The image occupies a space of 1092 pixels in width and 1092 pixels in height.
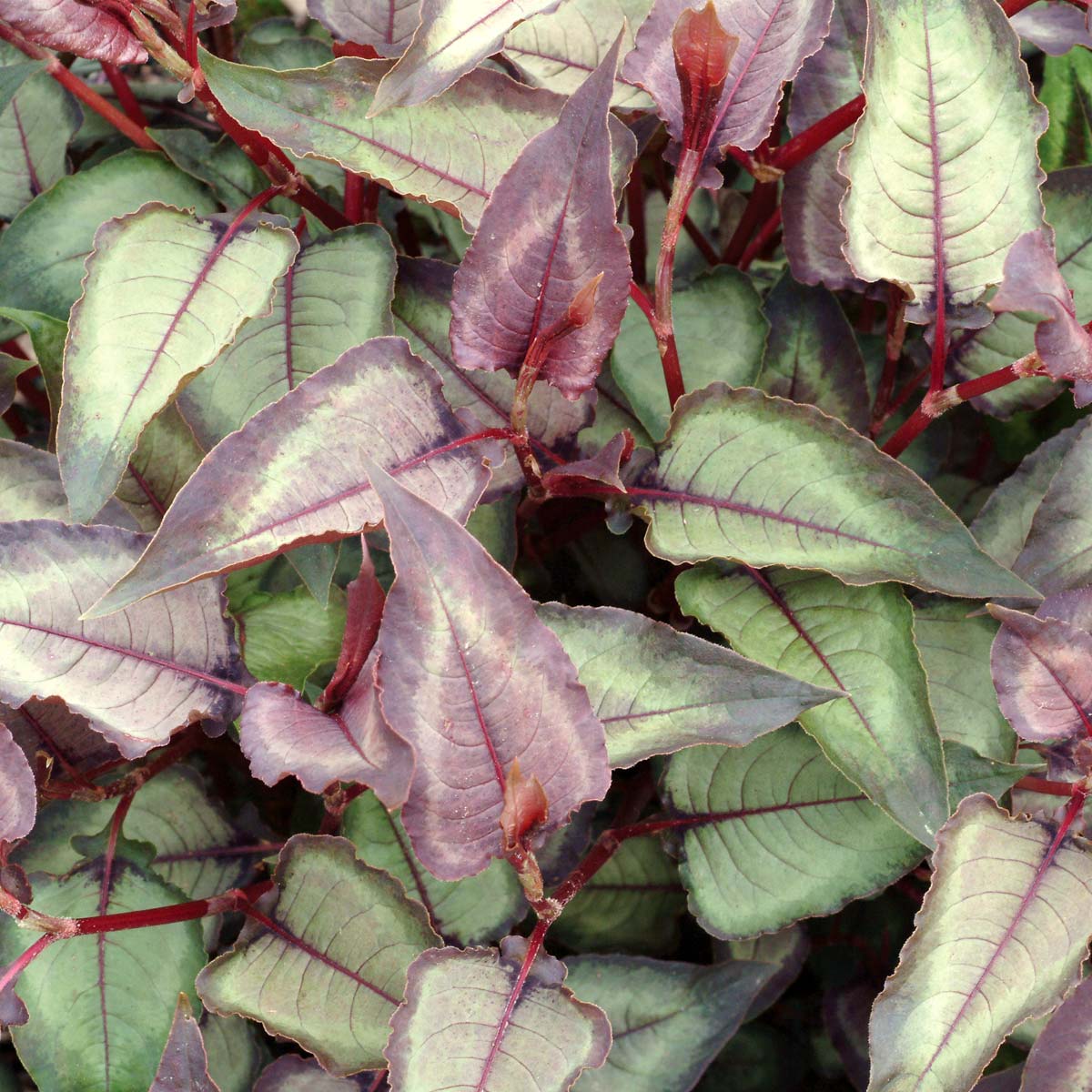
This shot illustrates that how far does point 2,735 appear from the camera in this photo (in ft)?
2.13

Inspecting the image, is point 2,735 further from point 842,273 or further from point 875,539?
point 842,273

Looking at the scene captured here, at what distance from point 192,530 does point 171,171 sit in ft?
1.44

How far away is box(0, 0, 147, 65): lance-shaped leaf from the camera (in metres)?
0.71

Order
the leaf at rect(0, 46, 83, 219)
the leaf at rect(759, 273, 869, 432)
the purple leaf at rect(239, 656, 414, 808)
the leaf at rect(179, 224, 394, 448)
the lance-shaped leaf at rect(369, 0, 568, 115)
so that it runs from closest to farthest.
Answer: the purple leaf at rect(239, 656, 414, 808), the lance-shaped leaf at rect(369, 0, 568, 115), the leaf at rect(179, 224, 394, 448), the leaf at rect(759, 273, 869, 432), the leaf at rect(0, 46, 83, 219)

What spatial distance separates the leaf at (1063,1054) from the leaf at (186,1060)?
0.47m

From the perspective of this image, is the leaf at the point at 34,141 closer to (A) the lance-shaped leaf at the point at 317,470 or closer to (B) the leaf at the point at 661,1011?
(A) the lance-shaped leaf at the point at 317,470

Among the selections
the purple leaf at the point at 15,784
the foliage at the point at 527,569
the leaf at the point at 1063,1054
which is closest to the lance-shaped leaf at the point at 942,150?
the foliage at the point at 527,569

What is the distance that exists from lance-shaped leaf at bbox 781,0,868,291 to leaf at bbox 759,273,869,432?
0.02 m

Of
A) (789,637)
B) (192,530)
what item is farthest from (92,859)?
(789,637)

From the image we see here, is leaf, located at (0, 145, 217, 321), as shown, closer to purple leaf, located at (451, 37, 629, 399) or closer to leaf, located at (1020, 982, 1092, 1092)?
purple leaf, located at (451, 37, 629, 399)

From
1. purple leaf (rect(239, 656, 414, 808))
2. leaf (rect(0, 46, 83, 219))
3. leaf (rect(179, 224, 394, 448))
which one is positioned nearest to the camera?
purple leaf (rect(239, 656, 414, 808))

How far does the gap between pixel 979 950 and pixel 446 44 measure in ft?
1.95

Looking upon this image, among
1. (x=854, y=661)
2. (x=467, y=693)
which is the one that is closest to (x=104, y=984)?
(x=467, y=693)

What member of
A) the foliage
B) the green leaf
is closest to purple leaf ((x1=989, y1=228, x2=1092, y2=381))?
the foliage
